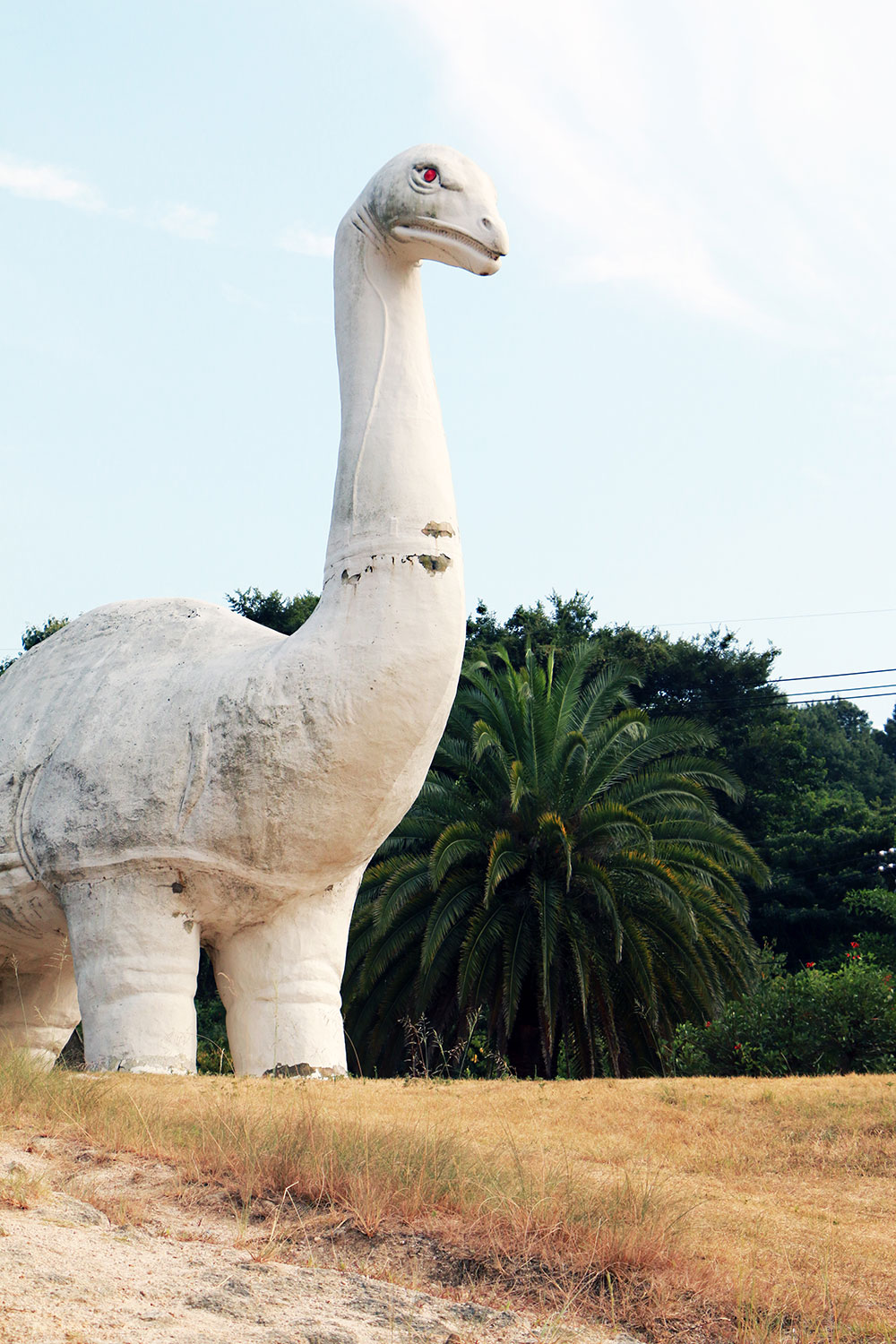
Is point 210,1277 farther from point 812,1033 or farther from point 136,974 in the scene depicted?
point 812,1033

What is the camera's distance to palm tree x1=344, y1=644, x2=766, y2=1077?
17.8 metres

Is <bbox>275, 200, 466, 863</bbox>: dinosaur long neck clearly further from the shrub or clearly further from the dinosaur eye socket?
the shrub

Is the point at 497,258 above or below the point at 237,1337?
above

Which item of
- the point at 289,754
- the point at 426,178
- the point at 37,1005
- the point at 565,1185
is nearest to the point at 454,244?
the point at 426,178

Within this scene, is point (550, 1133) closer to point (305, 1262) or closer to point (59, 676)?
point (305, 1262)

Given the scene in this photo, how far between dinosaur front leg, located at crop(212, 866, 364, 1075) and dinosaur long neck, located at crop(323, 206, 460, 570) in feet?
7.09

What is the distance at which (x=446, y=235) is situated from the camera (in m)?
8.77

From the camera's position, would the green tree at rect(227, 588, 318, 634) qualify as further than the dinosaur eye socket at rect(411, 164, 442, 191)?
Yes

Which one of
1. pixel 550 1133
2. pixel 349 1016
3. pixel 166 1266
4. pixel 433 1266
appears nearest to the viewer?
pixel 166 1266

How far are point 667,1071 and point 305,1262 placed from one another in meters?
12.1

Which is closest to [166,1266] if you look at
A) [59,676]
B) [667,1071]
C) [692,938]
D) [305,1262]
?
[305,1262]

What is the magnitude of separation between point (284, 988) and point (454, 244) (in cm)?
460

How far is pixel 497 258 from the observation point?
879cm


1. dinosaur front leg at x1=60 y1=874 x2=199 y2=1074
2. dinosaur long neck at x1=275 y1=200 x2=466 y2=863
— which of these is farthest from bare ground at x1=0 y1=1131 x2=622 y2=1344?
dinosaur long neck at x1=275 y1=200 x2=466 y2=863
